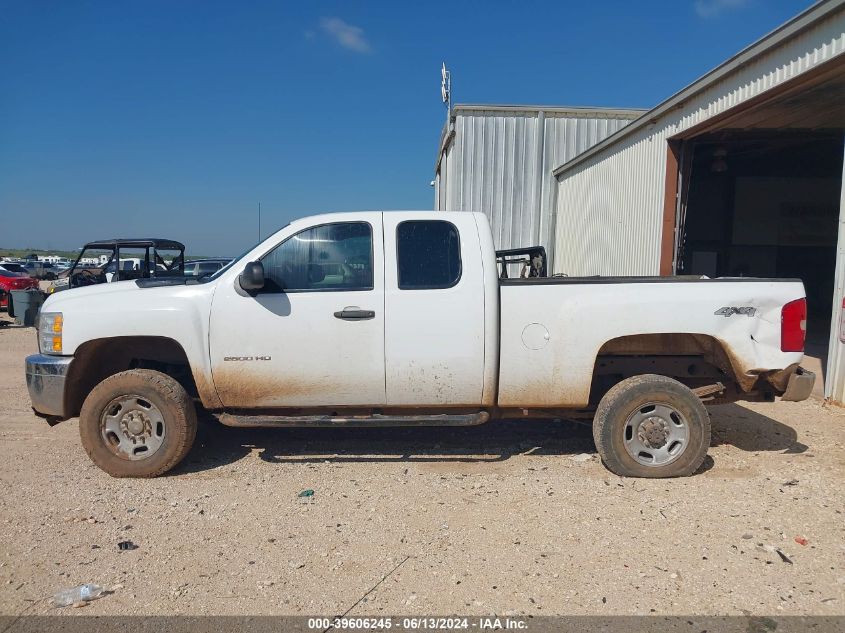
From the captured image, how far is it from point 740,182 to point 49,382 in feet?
63.5

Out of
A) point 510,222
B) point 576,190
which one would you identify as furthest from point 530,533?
point 510,222

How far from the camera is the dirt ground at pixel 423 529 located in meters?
3.13

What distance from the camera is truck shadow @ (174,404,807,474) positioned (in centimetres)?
516

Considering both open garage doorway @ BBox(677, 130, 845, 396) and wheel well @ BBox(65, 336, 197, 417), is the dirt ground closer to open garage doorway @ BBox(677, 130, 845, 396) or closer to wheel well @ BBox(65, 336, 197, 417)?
wheel well @ BBox(65, 336, 197, 417)

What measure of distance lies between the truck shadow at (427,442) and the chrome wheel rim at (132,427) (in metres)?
0.33

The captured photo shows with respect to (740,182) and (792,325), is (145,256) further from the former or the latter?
(740,182)

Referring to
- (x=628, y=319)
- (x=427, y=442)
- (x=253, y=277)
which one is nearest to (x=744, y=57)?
(x=628, y=319)

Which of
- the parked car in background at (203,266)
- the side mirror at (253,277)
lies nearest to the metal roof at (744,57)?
the side mirror at (253,277)

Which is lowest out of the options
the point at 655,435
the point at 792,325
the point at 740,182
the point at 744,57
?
the point at 655,435

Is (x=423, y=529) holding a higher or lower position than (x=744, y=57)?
lower

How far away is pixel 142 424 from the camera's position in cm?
468

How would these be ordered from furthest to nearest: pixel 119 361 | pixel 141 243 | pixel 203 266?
pixel 203 266, pixel 141 243, pixel 119 361

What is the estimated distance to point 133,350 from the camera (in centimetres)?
497

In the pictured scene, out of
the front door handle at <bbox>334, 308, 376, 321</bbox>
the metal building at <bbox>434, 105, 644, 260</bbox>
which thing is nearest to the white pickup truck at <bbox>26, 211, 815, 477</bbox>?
the front door handle at <bbox>334, 308, 376, 321</bbox>
